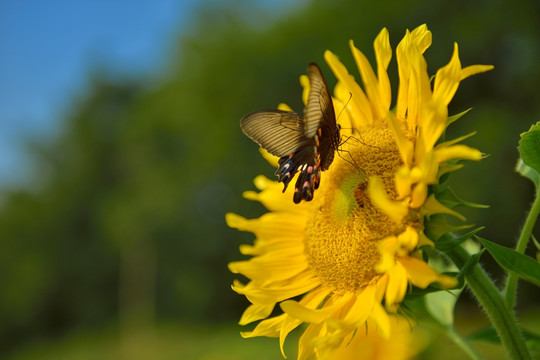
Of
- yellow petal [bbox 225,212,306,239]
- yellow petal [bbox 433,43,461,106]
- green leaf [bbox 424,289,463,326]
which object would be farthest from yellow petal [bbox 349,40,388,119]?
green leaf [bbox 424,289,463,326]

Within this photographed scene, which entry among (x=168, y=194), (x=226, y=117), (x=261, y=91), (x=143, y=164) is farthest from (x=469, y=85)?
(x=143, y=164)

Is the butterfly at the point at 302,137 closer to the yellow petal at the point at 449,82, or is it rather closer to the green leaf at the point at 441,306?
the yellow petal at the point at 449,82

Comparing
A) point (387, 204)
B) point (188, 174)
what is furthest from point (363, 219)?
point (188, 174)

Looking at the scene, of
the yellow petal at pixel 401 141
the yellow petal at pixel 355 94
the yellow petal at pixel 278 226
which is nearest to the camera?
the yellow petal at pixel 401 141

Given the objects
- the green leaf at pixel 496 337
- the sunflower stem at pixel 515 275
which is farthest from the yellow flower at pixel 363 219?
the green leaf at pixel 496 337

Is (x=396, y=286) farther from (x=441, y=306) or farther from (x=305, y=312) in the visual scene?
(x=441, y=306)

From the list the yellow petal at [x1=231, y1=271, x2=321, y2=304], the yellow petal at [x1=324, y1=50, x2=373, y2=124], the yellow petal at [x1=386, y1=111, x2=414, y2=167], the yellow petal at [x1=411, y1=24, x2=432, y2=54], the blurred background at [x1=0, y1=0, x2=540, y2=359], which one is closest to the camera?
the yellow petal at [x1=386, y1=111, x2=414, y2=167]

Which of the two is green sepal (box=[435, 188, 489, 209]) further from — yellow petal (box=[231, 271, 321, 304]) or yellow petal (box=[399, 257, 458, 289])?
yellow petal (box=[231, 271, 321, 304])
